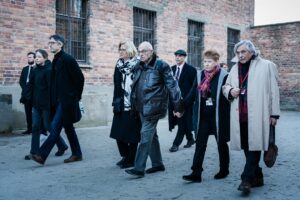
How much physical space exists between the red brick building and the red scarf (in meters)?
6.62

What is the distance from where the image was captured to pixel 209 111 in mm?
5559

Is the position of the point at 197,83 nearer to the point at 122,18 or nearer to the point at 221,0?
the point at 122,18

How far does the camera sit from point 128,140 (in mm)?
6383

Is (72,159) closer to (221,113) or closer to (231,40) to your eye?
(221,113)

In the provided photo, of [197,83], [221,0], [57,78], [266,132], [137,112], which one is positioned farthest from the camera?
[221,0]

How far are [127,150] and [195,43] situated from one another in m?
12.4

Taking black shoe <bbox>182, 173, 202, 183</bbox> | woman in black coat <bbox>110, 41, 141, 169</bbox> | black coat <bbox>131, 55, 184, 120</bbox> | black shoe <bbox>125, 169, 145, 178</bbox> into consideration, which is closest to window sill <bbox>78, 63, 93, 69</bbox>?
woman in black coat <bbox>110, 41, 141, 169</bbox>

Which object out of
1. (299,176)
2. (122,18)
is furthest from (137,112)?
(122,18)

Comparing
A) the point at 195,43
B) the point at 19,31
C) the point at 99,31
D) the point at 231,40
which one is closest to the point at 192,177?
the point at 19,31

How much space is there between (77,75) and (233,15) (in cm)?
1505

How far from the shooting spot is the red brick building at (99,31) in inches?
444

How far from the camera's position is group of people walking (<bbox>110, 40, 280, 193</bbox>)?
5016 mm

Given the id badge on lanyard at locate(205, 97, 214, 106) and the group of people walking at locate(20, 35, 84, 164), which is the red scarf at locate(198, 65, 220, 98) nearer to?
the id badge on lanyard at locate(205, 97, 214, 106)

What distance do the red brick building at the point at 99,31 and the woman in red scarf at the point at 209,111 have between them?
21.7 feet
